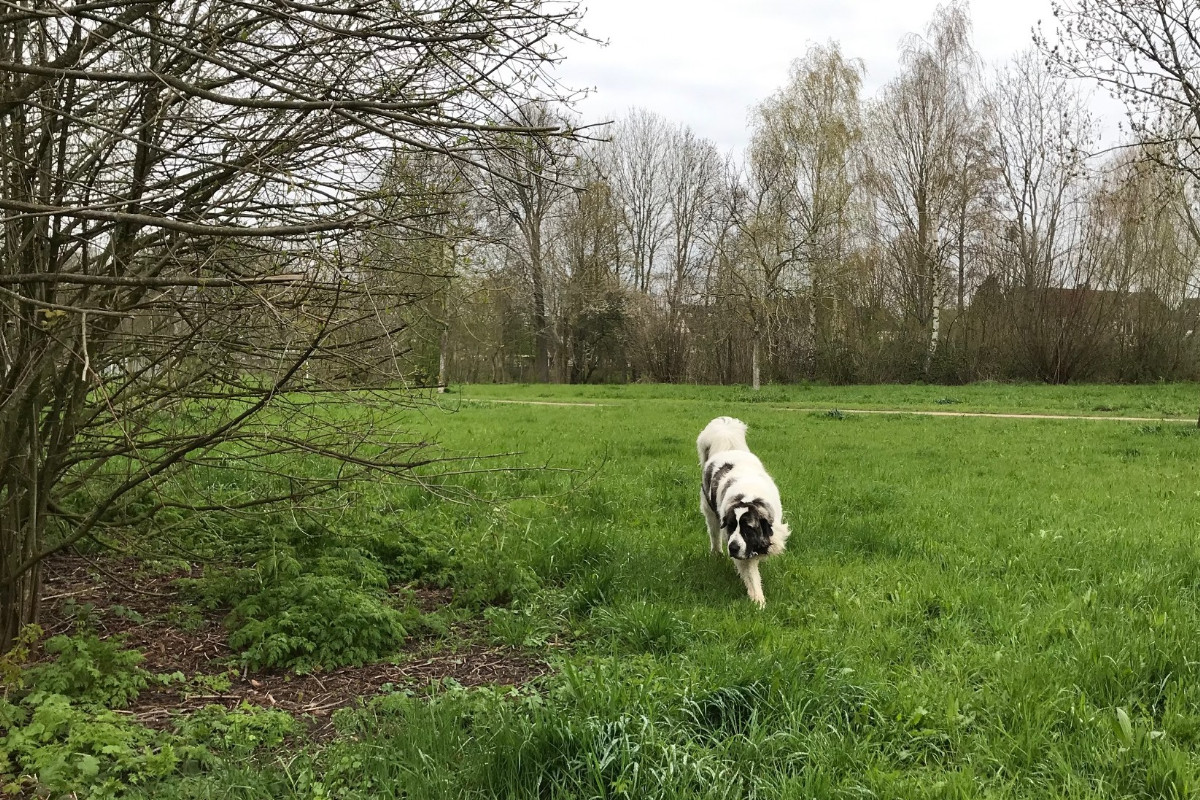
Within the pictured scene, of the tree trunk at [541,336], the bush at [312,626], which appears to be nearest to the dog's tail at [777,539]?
the bush at [312,626]

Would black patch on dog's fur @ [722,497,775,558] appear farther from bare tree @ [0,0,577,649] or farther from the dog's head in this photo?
bare tree @ [0,0,577,649]

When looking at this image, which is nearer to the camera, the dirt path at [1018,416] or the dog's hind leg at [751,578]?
the dog's hind leg at [751,578]

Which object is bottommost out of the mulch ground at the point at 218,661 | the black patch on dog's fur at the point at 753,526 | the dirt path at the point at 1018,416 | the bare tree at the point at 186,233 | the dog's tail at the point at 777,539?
the mulch ground at the point at 218,661

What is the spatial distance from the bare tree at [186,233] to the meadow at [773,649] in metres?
0.99

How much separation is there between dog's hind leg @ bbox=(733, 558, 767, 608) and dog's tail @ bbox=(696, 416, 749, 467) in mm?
1935

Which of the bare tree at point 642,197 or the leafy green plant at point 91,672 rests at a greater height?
the bare tree at point 642,197

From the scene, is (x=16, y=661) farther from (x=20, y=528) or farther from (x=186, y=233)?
(x=186, y=233)

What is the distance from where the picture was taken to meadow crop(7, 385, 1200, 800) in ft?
8.58

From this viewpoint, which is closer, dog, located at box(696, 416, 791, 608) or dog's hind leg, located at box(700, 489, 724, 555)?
dog, located at box(696, 416, 791, 608)

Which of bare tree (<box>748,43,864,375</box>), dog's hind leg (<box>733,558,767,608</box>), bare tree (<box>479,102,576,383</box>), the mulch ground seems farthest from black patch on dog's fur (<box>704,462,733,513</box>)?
bare tree (<box>748,43,864,375</box>)

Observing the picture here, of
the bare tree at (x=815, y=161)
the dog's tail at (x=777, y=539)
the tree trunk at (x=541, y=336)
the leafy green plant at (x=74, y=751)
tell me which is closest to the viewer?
the leafy green plant at (x=74, y=751)

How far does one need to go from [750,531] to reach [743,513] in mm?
140

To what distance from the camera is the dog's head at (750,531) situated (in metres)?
4.73

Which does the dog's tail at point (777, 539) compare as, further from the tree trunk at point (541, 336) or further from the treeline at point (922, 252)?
the tree trunk at point (541, 336)
